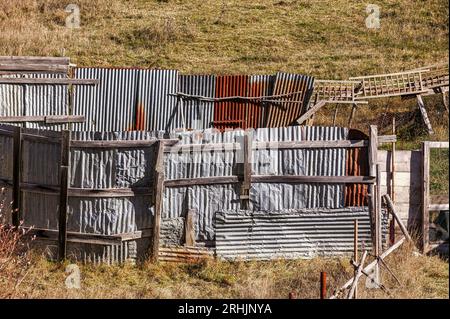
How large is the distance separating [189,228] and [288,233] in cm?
181

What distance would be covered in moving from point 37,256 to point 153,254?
2059 millimetres

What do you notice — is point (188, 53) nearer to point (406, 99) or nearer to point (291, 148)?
point (406, 99)

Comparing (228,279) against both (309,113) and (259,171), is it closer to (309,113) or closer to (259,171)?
(259,171)

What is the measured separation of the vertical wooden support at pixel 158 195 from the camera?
14.7m

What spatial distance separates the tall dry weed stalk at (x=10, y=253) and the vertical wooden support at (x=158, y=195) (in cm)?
215

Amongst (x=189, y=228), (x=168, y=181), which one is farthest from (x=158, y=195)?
(x=189, y=228)

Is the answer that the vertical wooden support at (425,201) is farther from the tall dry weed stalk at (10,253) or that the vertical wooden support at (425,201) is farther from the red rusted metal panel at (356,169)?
the tall dry weed stalk at (10,253)

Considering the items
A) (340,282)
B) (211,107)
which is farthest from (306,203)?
(211,107)

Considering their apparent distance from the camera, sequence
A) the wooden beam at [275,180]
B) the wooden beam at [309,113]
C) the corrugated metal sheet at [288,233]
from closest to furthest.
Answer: the wooden beam at [275,180], the corrugated metal sheet at [288,233], the wooden beam at [309,113]

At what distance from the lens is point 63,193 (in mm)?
14797

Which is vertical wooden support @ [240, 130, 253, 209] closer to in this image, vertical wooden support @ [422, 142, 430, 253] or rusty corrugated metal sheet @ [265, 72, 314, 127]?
vertical wooden support @ [422, 142, 430, 253]

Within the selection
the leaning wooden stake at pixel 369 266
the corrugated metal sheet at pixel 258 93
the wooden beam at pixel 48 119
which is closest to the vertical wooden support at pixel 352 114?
the corrugated metal sheet at pixel 258 93

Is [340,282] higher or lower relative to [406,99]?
lower

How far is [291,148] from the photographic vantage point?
15195 millimetres
